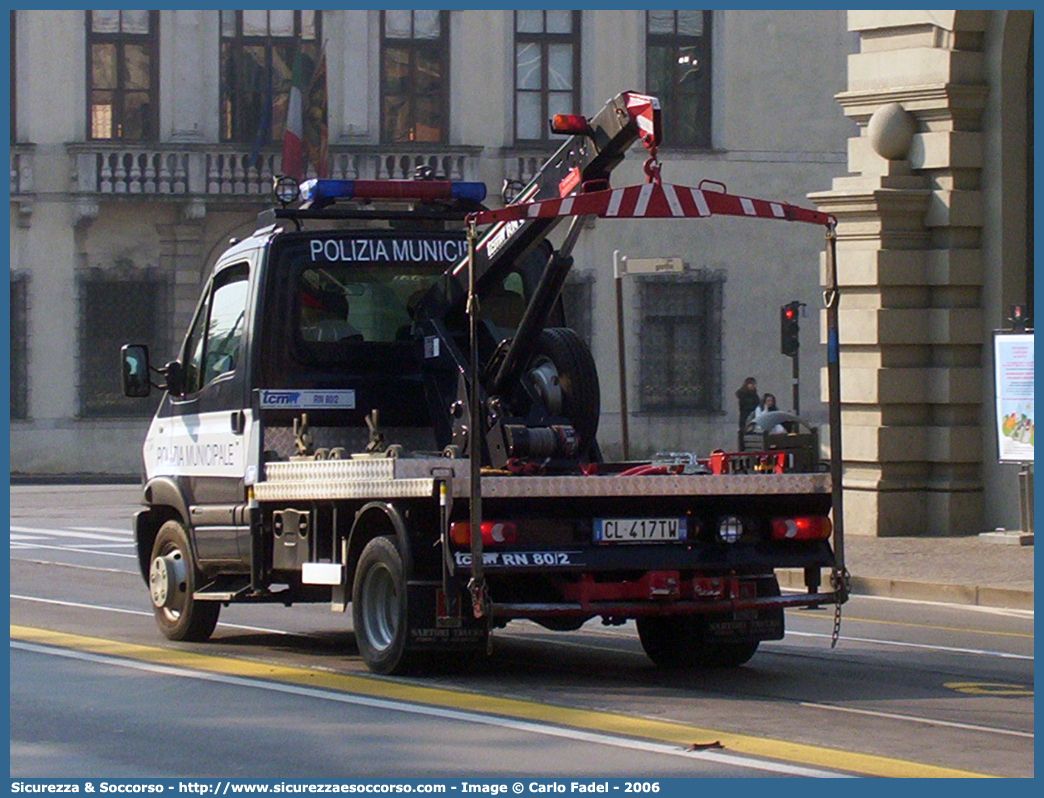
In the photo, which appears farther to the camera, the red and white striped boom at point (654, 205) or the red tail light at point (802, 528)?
the red tail light at point (802, 528)

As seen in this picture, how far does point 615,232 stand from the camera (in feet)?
132

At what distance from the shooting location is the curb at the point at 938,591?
15977mm

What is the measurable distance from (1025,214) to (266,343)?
1117 cm

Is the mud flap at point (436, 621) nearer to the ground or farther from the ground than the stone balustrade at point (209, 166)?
nearer to the ground

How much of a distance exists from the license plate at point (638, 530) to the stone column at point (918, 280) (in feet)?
35.0

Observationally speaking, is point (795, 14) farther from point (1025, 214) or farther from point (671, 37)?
point (1025, 214)

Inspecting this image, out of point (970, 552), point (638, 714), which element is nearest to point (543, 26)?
point (970, 552)

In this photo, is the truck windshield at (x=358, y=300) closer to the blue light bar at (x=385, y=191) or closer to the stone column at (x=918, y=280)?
the blue light bar at (x=385, y=191)

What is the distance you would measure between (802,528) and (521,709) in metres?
2.18

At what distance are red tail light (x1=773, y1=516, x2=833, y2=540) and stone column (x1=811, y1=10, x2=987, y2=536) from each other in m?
10.1

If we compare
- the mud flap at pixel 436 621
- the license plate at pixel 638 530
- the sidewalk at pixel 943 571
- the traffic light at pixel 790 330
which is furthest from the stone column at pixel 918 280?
the mud flap at pixel 436 621

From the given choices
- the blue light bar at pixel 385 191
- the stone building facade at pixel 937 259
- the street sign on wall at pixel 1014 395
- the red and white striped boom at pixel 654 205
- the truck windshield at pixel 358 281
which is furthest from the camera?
the stone building facade at pixel 937 259

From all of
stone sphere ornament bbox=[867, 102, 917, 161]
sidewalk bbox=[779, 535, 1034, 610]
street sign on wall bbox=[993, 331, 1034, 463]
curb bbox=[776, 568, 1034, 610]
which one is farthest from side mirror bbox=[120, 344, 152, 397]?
stone sphere ornament bbox=[867, 102, 917, 161]

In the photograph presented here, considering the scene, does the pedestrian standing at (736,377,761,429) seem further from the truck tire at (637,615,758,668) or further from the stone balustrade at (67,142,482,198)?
the truck tire at (637,615,758,668)
